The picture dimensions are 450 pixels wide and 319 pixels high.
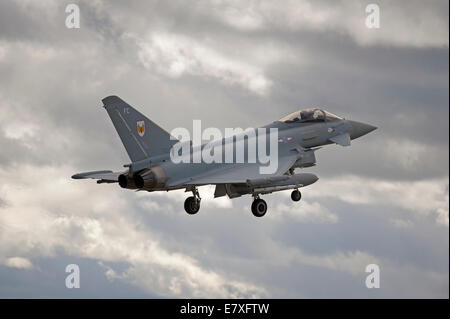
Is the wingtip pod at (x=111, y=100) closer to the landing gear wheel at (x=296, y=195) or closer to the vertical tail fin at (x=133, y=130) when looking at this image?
the vertical tail fin at (x=133, y=130)

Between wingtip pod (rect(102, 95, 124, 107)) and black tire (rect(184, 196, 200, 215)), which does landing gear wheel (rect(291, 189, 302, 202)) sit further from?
wingtip pod (rect(102, 95, 124, 107))

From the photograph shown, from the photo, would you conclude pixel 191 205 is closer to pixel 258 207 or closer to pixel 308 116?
pixel 258 207

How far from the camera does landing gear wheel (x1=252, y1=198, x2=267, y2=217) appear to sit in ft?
118

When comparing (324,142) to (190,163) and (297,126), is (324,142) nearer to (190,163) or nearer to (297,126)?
(297,126)

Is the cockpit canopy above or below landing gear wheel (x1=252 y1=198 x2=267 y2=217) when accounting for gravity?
above

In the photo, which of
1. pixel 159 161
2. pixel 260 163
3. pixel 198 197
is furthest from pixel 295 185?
pixel 159 161

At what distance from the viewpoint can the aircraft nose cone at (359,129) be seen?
39844mm

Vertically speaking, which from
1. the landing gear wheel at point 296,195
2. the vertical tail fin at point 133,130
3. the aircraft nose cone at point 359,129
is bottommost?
the landing gear wheel at point 296,195

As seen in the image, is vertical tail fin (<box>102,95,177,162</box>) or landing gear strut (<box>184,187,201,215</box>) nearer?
vertical tail fin (<box>102,95,177,162</box>)

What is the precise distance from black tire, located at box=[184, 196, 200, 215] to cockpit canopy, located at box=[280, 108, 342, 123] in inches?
241

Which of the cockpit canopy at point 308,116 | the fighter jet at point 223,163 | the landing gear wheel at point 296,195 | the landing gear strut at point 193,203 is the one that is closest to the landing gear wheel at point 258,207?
the fighter jet at point 223,163

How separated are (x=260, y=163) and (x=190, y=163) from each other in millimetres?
3927

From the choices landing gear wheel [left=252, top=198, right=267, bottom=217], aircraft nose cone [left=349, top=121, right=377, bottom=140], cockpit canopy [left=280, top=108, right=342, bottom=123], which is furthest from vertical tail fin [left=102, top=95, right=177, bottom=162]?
aircraft nose cone [left=349, top=121, right=377, bottom=140]

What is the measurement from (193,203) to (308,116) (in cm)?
740
